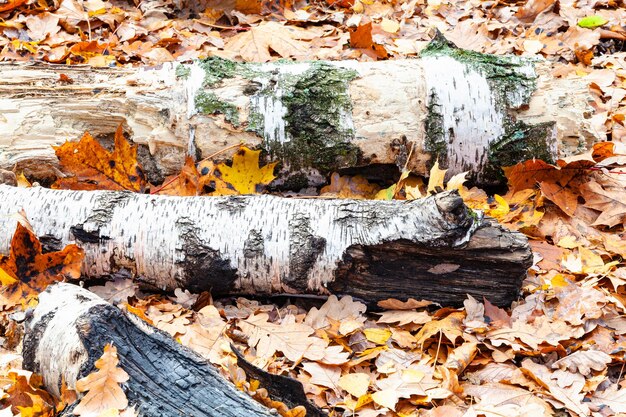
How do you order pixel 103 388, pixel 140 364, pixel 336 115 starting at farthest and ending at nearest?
pixel 336 115
pixel 140 364
pixel 103 388

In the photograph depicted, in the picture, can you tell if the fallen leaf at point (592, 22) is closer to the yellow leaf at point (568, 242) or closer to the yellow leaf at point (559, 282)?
the yellow leaf at point (568, 242)

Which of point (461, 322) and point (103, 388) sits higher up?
point (103, 388)

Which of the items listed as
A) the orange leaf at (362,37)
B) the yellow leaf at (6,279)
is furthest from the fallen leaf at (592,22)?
the yellow leaf at (6,279)

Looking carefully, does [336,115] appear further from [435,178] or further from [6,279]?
[6,279]

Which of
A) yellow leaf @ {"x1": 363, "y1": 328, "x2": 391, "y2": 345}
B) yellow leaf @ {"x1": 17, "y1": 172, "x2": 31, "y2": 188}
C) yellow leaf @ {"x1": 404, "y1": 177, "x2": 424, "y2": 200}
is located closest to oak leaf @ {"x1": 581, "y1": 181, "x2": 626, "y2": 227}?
yellow leaf @ {"x1": 404, "y1": 177, "x2": 424, "y2": 200}

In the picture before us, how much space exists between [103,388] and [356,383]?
0.93 metres

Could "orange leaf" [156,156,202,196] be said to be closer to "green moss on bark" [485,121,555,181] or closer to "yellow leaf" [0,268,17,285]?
"yellow leaf" [0,268,17,285]

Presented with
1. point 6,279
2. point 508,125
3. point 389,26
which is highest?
point 389,26

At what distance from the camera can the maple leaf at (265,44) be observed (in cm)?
488

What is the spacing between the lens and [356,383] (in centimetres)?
246

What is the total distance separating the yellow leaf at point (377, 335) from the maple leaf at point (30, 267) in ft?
4.15

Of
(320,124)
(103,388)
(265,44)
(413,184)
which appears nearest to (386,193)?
(413,184)

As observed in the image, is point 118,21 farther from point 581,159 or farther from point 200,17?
point 581,159

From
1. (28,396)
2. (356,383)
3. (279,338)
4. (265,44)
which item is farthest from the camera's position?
(265,44)
